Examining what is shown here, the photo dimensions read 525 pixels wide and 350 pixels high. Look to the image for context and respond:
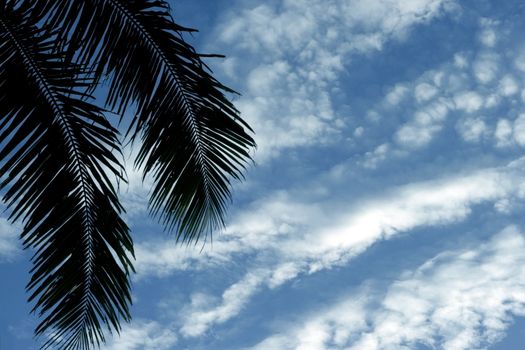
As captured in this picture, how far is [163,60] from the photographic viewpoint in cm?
416

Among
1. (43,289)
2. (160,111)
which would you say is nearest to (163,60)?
(160,111)

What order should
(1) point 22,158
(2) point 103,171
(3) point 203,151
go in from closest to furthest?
(1) point 22,158, (2) point 103,171, (3) point 203,151

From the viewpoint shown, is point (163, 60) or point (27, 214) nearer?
point (27, 214)

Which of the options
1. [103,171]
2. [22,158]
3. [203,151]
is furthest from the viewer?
[203,151]

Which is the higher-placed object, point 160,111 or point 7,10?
point 7,10

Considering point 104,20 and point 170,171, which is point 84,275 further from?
point 104,20

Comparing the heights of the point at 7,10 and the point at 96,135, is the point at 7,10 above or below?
above

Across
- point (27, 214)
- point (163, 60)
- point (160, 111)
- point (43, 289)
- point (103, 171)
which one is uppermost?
point (163, 60)

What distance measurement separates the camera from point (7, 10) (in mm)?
3990

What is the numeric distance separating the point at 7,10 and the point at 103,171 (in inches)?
50.2

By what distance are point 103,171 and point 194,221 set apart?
82 cm

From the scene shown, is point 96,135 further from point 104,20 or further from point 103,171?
point 104,20

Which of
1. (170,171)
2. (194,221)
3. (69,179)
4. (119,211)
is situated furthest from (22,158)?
(194,221)

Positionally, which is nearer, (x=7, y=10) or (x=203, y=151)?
(x=7, y=10)
